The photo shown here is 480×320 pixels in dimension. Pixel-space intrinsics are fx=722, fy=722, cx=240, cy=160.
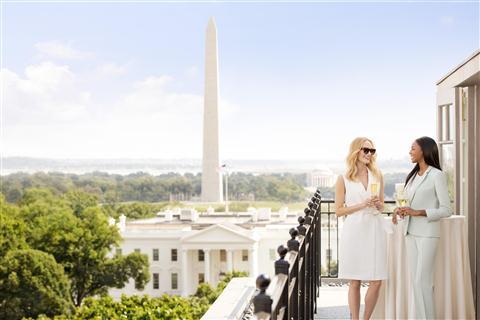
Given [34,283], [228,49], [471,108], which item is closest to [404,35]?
A: [228,49]

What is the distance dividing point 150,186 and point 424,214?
80483 mm

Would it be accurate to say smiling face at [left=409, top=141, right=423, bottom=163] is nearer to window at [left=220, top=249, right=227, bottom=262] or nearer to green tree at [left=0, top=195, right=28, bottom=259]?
green tree at [left=0, top=195, right=28, bottom=259]

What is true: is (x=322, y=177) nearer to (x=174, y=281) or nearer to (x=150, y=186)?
(x=174, y=281)

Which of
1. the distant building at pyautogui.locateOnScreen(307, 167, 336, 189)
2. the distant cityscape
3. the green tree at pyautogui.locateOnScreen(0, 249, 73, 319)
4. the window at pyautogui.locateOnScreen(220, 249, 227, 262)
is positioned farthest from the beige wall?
the distant cityscape

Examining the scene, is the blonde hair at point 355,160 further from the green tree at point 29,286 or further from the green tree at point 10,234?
the green tree at point 10,234

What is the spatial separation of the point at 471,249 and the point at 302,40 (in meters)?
90.1

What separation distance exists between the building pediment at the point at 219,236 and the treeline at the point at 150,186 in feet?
55.4

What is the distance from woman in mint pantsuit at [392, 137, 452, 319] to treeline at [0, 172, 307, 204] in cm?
7052

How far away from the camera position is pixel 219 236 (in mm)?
62562

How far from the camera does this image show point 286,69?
92.9 m

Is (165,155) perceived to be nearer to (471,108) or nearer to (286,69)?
(286,69)

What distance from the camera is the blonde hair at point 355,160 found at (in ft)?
15.0

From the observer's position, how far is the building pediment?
204ft

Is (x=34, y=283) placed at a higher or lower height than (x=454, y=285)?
lower
